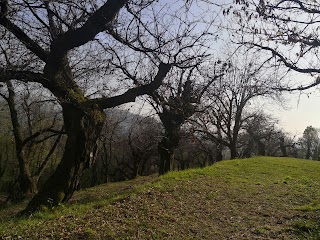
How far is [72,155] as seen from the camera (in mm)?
7746

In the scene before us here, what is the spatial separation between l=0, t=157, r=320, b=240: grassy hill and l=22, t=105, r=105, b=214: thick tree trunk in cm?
47

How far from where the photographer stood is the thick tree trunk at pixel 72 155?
7660 mm

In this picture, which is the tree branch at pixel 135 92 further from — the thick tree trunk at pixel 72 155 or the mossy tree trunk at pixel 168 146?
the mossy tree trunk at pixel 168 146

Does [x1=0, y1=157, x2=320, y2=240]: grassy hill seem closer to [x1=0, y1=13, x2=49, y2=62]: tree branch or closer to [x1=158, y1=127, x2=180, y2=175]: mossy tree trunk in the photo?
[x1=0, y1=13, x2=49, y2=62]: tree branch

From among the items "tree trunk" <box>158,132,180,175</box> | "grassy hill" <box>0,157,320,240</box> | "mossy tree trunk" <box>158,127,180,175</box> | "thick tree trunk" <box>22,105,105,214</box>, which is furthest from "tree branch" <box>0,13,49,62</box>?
"tree trunk" <box>158,132,180,175</box>

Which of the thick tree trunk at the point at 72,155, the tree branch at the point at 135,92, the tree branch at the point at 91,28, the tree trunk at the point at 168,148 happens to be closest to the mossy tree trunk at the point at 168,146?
the tree trunk at the point at 168,148

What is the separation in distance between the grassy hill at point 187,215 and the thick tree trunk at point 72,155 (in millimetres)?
466

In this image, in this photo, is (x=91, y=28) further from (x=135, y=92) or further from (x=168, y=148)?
(x=168, y=148)

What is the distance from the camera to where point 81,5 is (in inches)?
230

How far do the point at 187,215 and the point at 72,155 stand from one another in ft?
9.76

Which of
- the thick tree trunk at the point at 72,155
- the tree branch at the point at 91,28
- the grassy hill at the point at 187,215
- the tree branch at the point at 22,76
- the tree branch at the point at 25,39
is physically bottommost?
the grassy hill at the point at 187,215

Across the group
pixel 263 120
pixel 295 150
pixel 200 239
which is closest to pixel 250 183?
pixel 200 239

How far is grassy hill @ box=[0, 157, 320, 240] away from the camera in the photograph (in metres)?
5.45

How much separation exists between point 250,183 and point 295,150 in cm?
3536
